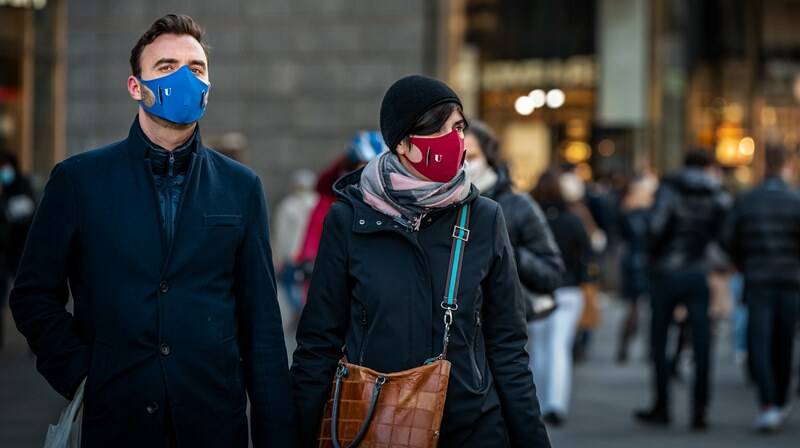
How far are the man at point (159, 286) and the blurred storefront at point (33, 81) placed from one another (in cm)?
1721

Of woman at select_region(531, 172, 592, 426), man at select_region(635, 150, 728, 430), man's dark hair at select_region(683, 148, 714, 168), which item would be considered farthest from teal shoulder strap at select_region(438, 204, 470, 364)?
man's dark hair at select_region(683, 148, 714, 168)

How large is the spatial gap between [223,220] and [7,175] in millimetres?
11321

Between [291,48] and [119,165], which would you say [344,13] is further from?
[119,165]

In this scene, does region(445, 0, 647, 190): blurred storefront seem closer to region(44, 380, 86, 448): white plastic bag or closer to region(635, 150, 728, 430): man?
region(635, 150, 728, 430): man

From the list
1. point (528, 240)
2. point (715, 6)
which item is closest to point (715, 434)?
point (528, 240)

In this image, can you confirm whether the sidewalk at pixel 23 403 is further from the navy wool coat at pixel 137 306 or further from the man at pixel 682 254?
the navy wool coat at pixel 137 306

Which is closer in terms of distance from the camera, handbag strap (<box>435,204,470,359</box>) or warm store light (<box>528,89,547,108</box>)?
handbag strap (<box>435,204,470,359</box>)

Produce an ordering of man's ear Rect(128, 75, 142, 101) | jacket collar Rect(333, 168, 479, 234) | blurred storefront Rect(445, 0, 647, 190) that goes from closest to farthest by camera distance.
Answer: man's ear Rect(128, 75, 142, 101), jacket collar Rect(333, 168, 479, 234), blurred storefront Rect(445, 0, 647, 190)

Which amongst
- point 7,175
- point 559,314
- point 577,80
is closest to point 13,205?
point 7,175

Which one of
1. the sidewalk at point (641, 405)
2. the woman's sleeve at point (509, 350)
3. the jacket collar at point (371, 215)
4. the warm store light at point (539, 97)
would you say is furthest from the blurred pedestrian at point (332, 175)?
the warm store light at point (539, 97)

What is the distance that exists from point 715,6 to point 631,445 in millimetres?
21305

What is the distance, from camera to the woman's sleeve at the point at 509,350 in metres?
4.26

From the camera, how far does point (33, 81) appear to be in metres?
21.9

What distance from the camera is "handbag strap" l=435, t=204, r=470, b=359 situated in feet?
13.6
